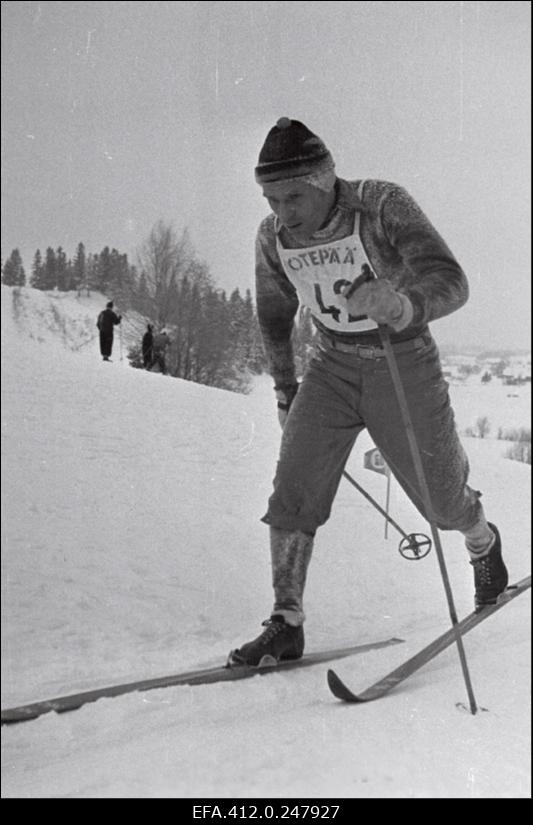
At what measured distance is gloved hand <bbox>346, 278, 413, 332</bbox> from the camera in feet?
4.23

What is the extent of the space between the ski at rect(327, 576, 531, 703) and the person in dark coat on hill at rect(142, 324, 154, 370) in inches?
33.0

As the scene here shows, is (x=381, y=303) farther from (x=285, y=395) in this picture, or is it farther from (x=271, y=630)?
(x=271, y=630)

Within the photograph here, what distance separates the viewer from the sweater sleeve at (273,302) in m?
1.50

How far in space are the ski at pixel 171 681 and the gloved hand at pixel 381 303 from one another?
108 cm

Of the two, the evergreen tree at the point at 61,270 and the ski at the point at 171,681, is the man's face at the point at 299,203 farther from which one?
the ski at the point at 171,681

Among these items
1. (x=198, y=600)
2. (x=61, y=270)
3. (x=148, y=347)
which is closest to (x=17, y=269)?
(x=61, y=270)

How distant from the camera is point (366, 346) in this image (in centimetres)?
156

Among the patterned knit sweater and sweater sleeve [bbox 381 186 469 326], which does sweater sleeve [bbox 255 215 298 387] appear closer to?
the patterned knit sweater

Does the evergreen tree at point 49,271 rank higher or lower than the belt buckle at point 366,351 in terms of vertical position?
higher

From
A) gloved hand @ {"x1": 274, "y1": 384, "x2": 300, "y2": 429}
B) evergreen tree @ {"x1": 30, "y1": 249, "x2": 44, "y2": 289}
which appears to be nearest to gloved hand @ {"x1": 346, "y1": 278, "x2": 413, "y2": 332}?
gloved hand @ {"x1": 274, "y1": 384, "x2": 300, "y2": 429}

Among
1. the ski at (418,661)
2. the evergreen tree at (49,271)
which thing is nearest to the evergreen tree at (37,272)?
the evergreen tree at (49,271)
